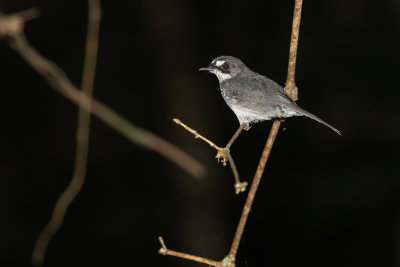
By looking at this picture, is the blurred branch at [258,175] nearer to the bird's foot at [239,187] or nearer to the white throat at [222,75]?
the bird's foot at [239,187]

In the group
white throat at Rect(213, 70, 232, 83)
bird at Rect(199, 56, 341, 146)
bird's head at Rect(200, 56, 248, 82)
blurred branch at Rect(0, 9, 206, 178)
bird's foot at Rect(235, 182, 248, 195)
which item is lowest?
bird's foot at Rect(235, 182, 248, 195)

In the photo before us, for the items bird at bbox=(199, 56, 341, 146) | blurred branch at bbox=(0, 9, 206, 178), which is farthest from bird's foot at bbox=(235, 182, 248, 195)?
bird at bbox=(199, 56, 341, 146)

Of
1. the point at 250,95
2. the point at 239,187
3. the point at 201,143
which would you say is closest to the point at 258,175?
the point at 239,187

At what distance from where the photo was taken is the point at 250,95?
4.97 metres

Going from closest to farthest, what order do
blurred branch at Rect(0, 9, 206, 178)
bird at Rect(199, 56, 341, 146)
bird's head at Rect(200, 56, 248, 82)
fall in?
blurred branch at Rect(0, 9, 206, 178), bird at Rect(199, 56, 341, 146), bird's head at Rect(200, 56, 248, 82)

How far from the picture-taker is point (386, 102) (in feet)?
24.3

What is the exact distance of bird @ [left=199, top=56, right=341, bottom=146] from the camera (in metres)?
4.59

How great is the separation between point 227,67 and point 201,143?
2.56 meters

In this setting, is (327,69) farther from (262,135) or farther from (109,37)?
(109,37)

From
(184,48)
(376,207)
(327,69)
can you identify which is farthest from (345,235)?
(184,48)

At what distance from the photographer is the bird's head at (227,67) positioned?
5277 millimetres

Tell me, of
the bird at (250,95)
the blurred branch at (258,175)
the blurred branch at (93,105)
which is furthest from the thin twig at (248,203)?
the bird at (250,95)

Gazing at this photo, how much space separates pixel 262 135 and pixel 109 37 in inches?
140

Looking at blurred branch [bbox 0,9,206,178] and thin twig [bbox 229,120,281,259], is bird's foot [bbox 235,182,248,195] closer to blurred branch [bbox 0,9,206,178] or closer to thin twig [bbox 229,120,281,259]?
blurred branch [bbox 0,9,206,178]
